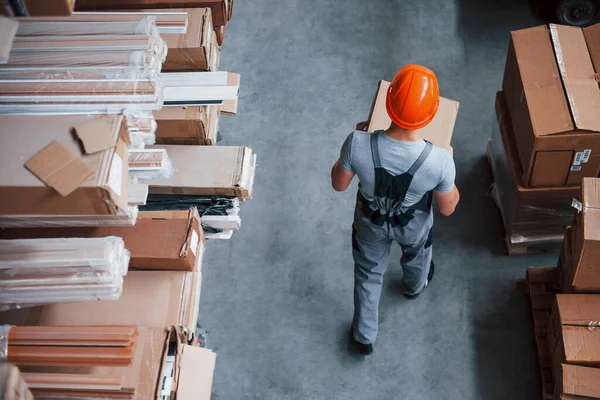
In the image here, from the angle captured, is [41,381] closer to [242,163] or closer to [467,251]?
[242,163]

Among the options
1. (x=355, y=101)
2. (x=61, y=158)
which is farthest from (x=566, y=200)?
(x=61, y=158)

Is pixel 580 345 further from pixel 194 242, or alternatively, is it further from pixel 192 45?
pixel 192 45

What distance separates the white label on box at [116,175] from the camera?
2188mm

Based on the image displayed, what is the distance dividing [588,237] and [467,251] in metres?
1.14

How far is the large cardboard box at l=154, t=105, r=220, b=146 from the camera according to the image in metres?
3.38

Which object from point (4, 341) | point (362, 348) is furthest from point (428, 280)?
point (4, 341)

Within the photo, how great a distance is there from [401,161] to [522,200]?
1311 millimetres

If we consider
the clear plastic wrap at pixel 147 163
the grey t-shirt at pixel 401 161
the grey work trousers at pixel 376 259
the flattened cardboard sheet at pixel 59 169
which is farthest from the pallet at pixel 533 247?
the flattened cardboard sheet at pixel 59 169

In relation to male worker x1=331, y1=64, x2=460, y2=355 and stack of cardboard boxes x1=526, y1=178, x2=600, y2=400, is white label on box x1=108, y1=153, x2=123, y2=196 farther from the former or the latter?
stack of cardboard boxes x1=526, y1=178, x2=600, y2=400

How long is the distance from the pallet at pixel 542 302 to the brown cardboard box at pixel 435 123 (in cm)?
97

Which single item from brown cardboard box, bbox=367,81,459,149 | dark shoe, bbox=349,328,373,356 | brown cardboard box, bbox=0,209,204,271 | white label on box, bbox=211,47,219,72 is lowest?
dark shoe, bbox=349,328,373,356

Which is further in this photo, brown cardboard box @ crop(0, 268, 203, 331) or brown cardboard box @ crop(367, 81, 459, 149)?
brown cardboard box @ crop(367, 81, 459, 149)

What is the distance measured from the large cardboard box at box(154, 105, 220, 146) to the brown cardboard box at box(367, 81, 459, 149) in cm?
86

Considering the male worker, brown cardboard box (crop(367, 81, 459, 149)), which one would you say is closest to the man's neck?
the male worker
